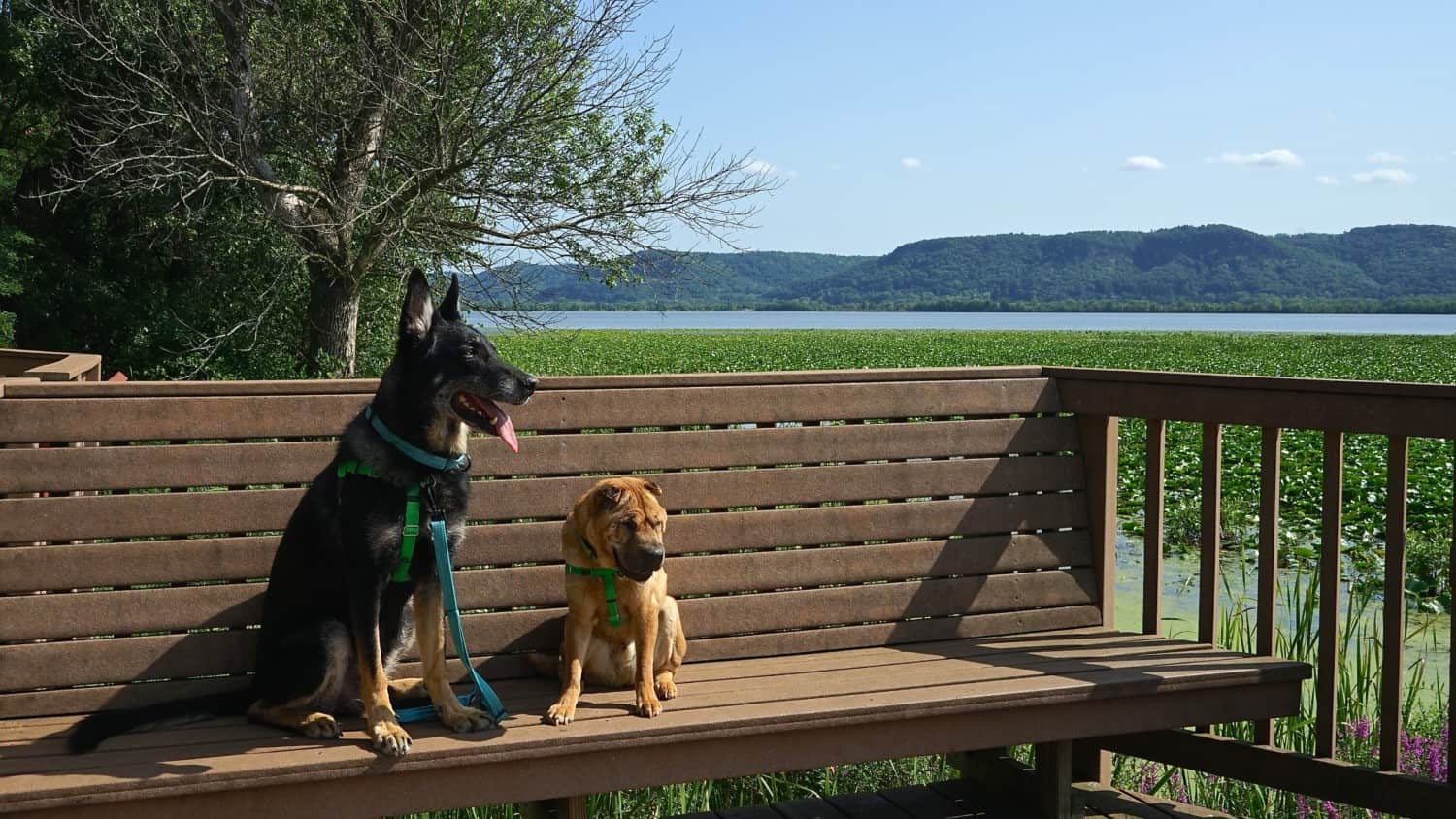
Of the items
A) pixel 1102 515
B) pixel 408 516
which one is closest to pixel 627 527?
pixel 408 516

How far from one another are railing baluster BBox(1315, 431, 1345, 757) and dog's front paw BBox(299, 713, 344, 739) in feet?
9.27

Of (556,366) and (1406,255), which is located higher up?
(1406,255)

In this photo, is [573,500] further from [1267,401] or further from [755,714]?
[1267,401]

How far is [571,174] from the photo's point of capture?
1598 cm

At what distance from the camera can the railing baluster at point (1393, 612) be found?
11.7 ft

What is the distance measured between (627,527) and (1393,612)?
87.6 inches

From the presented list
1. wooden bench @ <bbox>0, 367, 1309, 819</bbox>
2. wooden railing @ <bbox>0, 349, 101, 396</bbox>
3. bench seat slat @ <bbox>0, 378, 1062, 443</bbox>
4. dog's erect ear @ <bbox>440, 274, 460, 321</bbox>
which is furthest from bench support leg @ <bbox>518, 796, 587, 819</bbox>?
wooden railing @ <bbox>0, 349, 101, 396</bbox>

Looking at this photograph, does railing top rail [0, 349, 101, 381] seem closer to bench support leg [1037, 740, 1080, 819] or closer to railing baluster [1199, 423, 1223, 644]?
bench support leg [1037, 740, 1080, 819]

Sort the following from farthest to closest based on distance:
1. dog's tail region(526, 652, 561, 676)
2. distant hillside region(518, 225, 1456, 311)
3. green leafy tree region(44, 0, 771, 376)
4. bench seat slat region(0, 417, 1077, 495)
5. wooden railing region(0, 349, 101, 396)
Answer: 1. distant hillside region(518, 225, 1456, 311)
2. green leafy tree region(44, 0, 771, 376)
3. wooden railing region(0, 349, 101, 396)
4. dog's tail region(526, 652, 561, 676)
5. bench seat slat region(0, 417, 1077, 495)

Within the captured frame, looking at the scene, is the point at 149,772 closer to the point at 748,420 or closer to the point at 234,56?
the point at 748,420

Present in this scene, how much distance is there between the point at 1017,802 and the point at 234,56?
14737 millimetres

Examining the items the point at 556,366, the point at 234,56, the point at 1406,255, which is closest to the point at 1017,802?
the point at 234,56

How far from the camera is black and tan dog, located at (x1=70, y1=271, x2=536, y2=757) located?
120 inches

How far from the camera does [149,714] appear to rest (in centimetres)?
316
